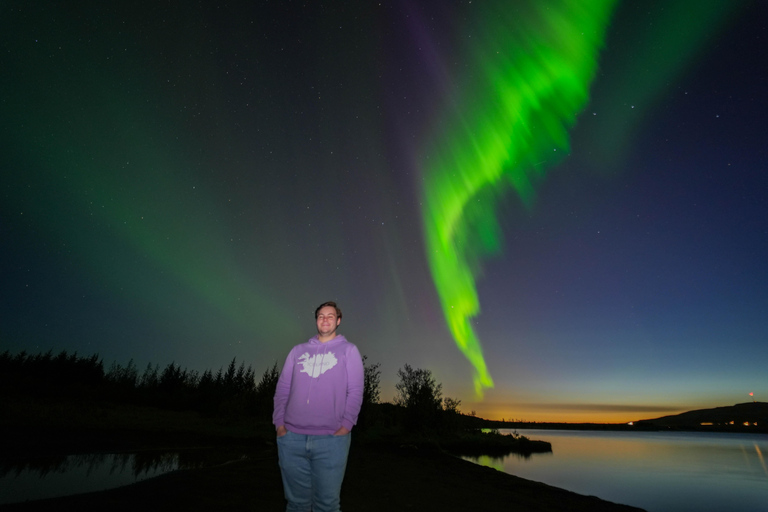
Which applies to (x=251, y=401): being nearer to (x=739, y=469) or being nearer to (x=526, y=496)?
(x=526, y=496)

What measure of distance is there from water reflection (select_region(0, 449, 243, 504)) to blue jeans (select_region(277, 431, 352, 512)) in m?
6.55

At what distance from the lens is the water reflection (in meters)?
7.34

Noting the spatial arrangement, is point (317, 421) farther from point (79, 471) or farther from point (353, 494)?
point (79, 471)

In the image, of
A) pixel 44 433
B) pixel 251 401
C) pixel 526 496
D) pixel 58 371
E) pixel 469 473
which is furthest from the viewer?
pixel 58 371

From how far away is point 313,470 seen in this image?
354cm

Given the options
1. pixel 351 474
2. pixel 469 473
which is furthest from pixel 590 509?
pixel 351 474

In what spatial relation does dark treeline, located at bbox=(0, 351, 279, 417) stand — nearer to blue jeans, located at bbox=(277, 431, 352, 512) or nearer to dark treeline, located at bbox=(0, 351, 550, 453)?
dark treeline, located at bbox=(0, 351, 550, 453)

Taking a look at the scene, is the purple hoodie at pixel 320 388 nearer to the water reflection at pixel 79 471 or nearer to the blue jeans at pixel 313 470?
the blue jeans at pixel 313 470

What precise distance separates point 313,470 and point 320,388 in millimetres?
759

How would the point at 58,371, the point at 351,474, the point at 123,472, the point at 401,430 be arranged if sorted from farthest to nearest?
1. the point at 58,371
2. the point at 401,430
3. the point at 351,474
4. the point at 123,472

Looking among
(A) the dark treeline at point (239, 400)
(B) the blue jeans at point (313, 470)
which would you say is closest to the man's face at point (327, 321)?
(B) the blue jeans at point (313, 470)

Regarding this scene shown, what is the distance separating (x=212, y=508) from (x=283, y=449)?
456cm

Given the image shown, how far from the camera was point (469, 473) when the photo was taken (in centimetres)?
1501

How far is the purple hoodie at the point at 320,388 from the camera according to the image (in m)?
3.62
